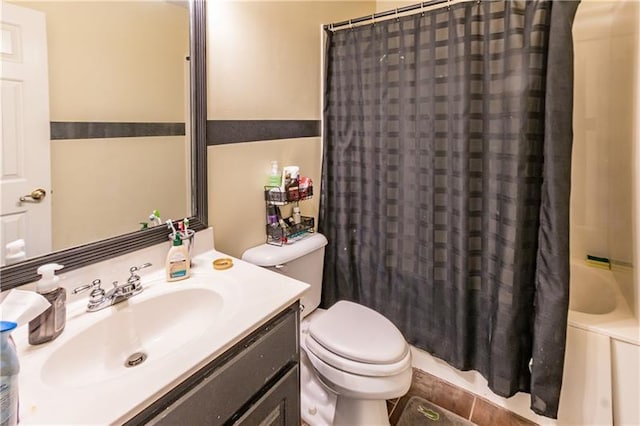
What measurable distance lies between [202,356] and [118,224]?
22.3 inches

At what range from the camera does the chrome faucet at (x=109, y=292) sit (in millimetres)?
971

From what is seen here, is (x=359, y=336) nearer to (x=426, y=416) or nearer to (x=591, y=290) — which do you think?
(x=426, y=416)

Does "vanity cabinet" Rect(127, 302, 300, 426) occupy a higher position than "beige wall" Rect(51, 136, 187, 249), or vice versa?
"beige wall" Rect(51, 136, 187, 249)

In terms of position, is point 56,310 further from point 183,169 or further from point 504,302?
point 504,302

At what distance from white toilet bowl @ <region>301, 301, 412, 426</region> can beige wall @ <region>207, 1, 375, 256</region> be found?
52 cm

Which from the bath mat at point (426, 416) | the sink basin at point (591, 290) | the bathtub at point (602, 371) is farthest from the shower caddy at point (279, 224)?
the sink basin at point (591, 290)

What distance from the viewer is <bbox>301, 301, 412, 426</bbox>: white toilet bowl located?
127cm

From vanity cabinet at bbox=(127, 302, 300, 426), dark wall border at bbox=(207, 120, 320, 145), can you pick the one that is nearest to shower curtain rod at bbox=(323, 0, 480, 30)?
dark wall border at bbox=(207, 120, 320, 145)

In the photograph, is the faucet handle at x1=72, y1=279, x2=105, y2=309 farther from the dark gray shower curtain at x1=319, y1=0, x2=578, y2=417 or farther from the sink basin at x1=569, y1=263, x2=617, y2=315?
the sink basin at x1=569, y1=263, x2=617, y2=315

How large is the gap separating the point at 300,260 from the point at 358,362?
53 cm

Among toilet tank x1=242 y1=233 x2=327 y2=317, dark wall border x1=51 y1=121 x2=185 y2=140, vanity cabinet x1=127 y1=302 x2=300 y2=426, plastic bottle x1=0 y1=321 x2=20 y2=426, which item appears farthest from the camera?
toilet tank x1=242 y1=233 x2=327 y2=317

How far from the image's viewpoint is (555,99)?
4.00 feet

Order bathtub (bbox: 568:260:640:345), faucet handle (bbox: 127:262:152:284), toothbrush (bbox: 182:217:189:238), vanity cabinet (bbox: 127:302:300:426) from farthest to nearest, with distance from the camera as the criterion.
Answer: bathtub (bbox: 568:260:640:345)
toothbrush (bbox: 182:217:189:238)
faucet handle (bbox: 127:262:152:284)
vanity cabinet (bbox: 127:302:300:426)

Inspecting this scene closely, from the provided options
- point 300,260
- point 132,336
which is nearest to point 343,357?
point 300,260
